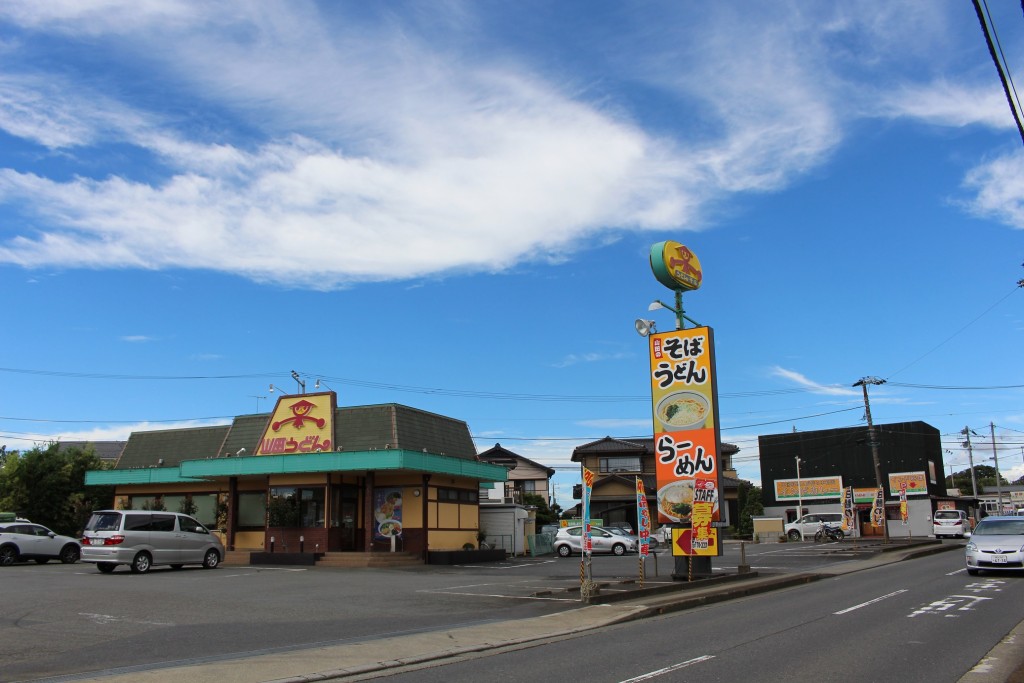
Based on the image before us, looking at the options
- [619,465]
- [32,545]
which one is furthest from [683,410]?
[619,465]

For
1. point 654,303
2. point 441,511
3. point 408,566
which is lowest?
point 408,566

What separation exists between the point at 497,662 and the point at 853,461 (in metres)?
57.8

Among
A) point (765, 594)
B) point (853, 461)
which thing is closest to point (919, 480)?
point (853, 461)

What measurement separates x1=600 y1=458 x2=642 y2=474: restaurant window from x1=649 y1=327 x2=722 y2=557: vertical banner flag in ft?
146

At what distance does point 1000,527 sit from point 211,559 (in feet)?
72.7

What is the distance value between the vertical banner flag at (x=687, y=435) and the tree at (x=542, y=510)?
3465cm

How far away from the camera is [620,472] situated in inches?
2458

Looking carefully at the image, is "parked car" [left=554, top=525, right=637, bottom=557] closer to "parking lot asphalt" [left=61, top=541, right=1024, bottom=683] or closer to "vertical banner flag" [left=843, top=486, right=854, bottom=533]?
"vertical banner flag" [left=843, top=486, right=854, bottom=533]

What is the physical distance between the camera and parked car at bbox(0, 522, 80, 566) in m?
25.0

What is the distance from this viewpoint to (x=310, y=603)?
15078mm

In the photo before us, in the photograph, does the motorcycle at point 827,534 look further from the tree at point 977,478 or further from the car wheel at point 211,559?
the tree at point 977,478

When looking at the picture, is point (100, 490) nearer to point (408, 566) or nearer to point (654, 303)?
point (408, 566)

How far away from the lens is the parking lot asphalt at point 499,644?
8.03 meters

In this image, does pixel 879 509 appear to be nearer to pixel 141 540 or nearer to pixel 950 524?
pixel 950 524
